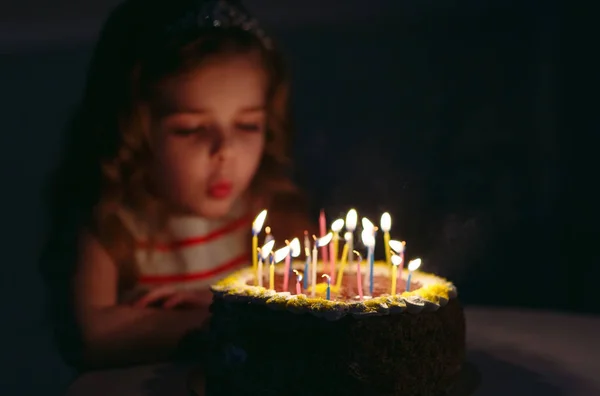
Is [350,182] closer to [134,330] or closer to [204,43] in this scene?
[204,43]

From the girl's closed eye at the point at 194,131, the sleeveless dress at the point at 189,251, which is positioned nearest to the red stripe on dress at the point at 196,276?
the sleeveless dress at the point at 189,251

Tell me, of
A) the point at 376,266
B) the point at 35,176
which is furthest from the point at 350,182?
the point at 35,176

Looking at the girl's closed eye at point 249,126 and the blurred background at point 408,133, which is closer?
the blurred background at point 408,133

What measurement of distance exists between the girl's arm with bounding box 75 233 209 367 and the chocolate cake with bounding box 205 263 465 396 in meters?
0.52

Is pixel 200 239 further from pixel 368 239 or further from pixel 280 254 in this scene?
pixel 368 239

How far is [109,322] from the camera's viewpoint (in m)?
2.88

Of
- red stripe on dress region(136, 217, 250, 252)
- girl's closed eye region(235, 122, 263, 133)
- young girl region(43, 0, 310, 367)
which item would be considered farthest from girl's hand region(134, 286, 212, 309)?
girl's closed eye region(235, 122, 263, 133)

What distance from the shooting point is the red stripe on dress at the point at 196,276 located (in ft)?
9.73

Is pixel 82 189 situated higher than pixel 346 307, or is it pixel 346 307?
pixel 82 189

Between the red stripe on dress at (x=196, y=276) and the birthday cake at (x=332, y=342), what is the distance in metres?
0.57

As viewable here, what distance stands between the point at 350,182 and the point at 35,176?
129 cm

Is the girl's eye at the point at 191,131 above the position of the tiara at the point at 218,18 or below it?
below

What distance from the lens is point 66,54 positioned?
277 centimetres

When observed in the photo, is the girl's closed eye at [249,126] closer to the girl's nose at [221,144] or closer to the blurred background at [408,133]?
the girl's nose at [221,144]
